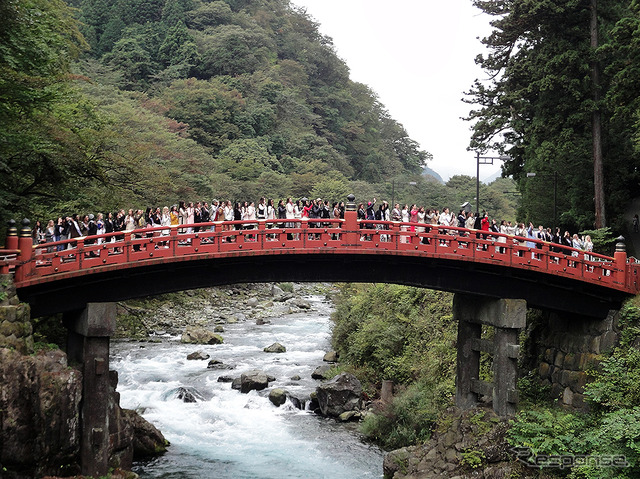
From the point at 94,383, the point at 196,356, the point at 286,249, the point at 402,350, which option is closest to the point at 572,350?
the point at 402,350

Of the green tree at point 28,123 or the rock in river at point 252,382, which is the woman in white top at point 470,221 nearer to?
the rock in river at point 252,382

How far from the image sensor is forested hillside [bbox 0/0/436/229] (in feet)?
93.1

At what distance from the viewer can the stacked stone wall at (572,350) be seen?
2672 cm

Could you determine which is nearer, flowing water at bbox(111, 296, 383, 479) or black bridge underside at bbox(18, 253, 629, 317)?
black bridge underside at bbox(18, 253, 629, 317)

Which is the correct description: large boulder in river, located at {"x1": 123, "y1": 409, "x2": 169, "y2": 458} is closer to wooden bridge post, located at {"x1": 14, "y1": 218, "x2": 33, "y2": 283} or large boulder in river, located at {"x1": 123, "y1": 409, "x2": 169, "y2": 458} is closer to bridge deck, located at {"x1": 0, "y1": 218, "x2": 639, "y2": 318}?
bridge deck, located at {"x1": 0, "y1": 218, "x2": 639, "y2": 318}

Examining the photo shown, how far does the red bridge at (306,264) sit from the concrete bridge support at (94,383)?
0.64 m

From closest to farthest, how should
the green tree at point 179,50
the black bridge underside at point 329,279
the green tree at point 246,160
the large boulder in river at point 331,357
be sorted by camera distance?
the black bridge underside at point 329,279, the large boulder in river at point 331,357, the green tree at point 246,160, the green tree at point 179,50

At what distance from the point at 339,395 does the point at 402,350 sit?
5191 mm

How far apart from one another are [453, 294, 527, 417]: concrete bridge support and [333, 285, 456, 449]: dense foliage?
1821mm

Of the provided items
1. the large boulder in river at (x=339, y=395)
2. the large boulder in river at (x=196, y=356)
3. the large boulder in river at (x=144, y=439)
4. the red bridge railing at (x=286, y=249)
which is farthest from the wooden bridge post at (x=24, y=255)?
the large boulder in river at (x=196, y=356)

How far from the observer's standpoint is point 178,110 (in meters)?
88.5

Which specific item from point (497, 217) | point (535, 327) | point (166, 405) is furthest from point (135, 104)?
point (535, 327)

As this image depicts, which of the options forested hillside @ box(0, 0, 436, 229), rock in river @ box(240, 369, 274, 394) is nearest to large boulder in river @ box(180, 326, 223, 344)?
forested hillside @ box(0, 0, 436, 229)

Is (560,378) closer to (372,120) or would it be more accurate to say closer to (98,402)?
(98,402)
